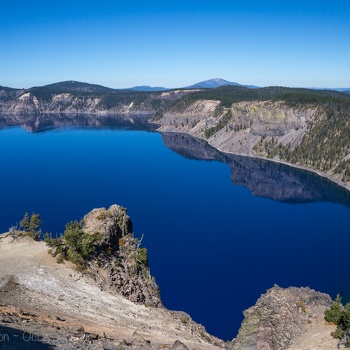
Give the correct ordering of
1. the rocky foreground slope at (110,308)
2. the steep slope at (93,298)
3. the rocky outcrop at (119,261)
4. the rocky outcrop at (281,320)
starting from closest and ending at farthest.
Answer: the rocky foreground slope at (110,308) → the steep slope at (93,298) → the rocky outcrop at (281,320) → the rocky outcrop at (119,261)

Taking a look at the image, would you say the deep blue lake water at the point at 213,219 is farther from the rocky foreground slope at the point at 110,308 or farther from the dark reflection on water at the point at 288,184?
the rocky foreground slope at the point at 110,308

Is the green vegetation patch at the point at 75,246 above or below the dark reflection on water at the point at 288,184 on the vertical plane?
above

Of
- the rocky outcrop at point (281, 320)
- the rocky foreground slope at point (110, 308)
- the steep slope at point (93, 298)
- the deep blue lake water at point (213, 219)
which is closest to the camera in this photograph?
the rocky foreground slope at point (110, 308)

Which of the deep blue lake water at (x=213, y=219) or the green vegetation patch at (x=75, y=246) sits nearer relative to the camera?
the green vegetation patch at (x=75, y=246)

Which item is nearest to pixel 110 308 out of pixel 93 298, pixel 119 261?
pixel 93 298

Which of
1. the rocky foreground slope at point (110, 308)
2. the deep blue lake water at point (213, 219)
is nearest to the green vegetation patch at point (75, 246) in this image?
the rocky foreground slope at point (110, 308)

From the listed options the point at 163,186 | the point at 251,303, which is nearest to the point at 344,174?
the point at 163,186
